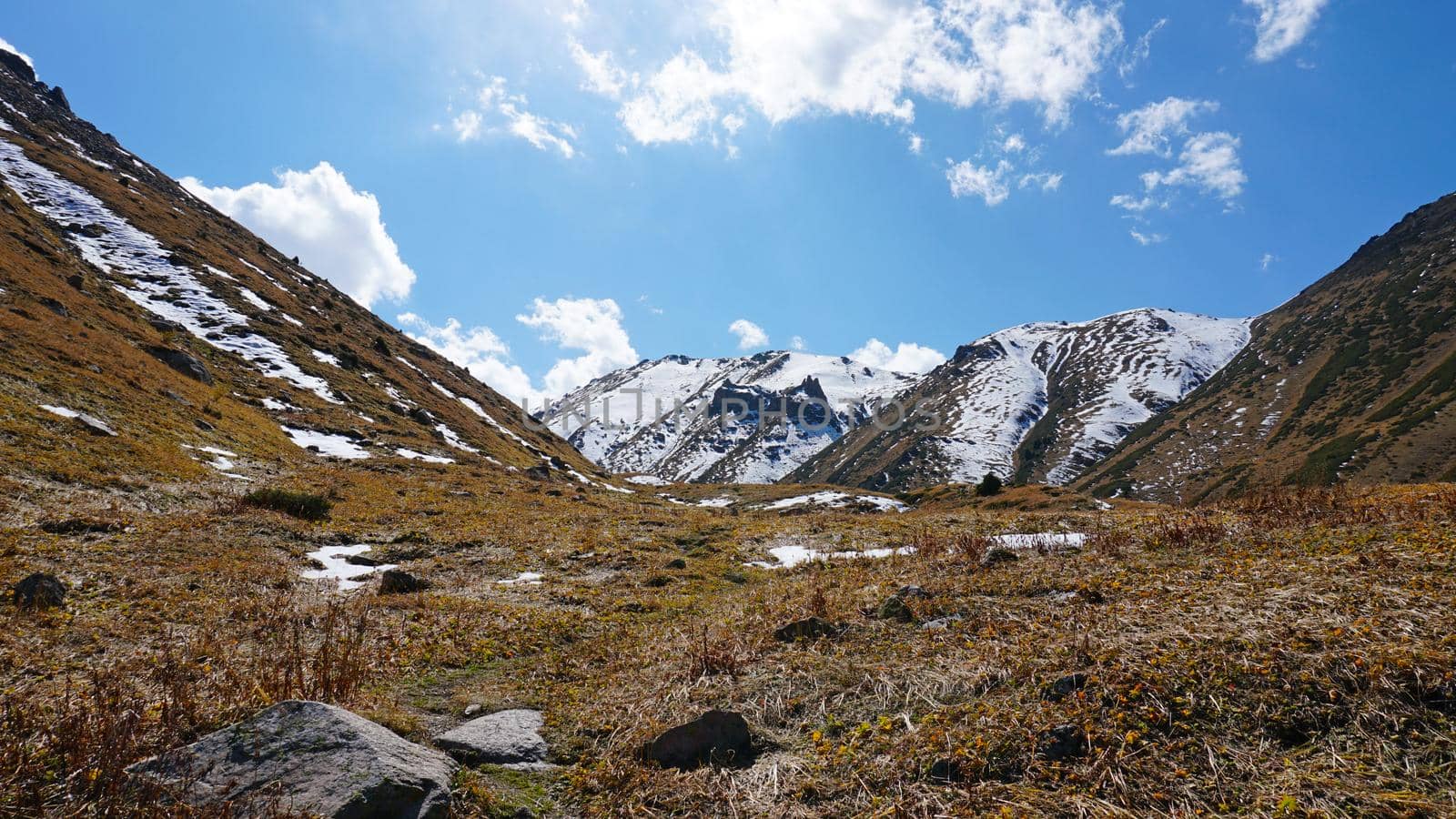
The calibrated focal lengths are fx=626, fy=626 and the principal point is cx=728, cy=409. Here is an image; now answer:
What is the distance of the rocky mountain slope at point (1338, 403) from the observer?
10188 cm

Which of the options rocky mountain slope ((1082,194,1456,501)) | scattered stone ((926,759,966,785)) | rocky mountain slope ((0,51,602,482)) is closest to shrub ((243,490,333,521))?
rocky mountain slope ((0,51,602,482))

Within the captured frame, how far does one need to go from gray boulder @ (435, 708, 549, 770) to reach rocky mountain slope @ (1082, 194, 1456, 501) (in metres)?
124

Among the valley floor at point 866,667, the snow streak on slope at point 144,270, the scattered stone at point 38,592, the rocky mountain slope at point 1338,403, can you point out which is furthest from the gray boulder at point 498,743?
the rocky mountain slope at point 1338,403

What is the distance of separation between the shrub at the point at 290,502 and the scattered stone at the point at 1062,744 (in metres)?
22.2

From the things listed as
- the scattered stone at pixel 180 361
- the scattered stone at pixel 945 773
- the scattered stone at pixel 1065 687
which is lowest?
the scattered stone at pixel 945 773

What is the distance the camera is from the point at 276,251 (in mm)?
100938

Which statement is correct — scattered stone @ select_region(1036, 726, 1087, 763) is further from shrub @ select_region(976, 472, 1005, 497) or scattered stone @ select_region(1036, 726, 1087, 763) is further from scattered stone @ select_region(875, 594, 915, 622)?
shrub @ select_region(976, 472, 1005, 497)

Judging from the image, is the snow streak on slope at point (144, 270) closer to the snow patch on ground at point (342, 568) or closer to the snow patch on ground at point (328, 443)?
the snow patch on ground at point (328, 443)

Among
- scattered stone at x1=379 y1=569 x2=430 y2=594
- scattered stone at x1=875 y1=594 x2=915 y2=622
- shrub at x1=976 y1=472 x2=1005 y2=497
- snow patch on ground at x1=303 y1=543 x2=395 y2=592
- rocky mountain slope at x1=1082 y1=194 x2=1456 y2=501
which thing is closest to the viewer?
scattered stone at x1=875 y1=594 x2=915 y2=622

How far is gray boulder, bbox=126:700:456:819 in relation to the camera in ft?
15.4

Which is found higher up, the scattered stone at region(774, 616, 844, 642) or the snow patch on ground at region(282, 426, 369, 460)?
the snow patch on ground at region(282, 426, 369, 460)

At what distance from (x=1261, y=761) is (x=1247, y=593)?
12.7ft

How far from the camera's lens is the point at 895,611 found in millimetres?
10219

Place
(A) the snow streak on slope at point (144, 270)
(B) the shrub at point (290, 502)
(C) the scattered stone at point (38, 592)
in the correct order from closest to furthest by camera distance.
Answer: (C) the scattered stone at point (38, 592)
(B) the shrub at point (290, 502)
(A) the snow streak on slope at point (144, 270)
